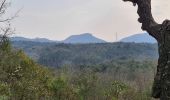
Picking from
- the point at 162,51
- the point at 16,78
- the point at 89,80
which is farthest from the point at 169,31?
the point at 89,80

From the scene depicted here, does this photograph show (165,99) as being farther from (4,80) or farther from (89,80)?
(89,80)

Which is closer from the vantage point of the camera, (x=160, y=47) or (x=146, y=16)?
(x=160, y=47)

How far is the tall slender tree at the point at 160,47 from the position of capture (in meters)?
7.66

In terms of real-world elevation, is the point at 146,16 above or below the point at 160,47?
above

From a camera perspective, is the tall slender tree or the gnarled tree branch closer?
the tall slender tree

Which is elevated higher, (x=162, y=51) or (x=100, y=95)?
(x=162, y=51)

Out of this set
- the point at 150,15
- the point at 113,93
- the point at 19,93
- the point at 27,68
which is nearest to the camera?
the point at 150,15

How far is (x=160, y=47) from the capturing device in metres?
7.95

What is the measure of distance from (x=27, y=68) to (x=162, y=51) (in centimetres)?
3269

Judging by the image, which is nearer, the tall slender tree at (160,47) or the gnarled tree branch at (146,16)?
the tall slender tree at (160,47)

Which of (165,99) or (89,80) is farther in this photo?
(89,80)

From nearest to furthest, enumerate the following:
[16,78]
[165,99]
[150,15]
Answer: [165,99] < [150,15] < [16,78]

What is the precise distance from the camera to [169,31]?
309 inches

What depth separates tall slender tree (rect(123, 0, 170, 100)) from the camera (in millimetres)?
7664
